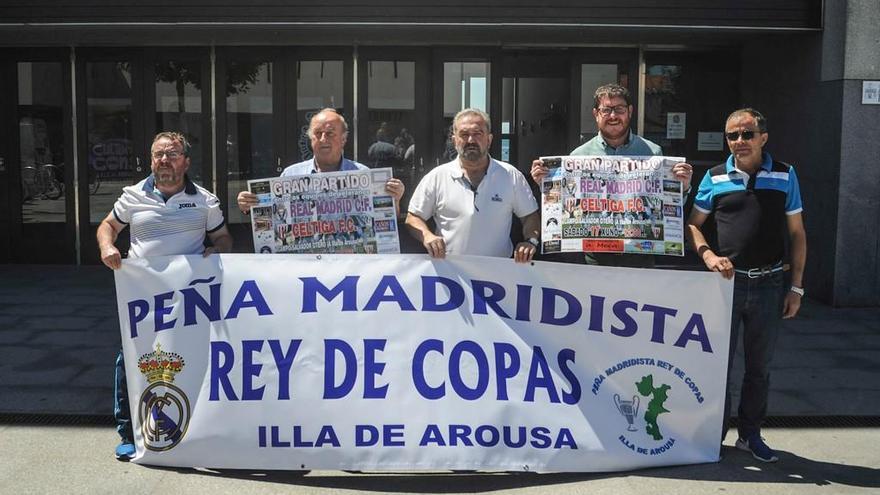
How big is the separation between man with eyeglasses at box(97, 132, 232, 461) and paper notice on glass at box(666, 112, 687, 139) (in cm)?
802

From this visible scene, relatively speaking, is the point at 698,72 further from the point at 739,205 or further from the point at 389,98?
the point at 739,205

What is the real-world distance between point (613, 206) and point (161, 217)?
2458mm

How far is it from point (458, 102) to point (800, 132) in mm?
4114

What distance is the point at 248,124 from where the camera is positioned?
11477 millimetres

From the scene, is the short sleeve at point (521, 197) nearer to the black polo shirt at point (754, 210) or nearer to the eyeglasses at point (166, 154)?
the black polo shirt at point (754, 210)

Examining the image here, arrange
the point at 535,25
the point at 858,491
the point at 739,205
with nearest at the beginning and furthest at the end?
the point at 858,491 → the point at 739,205 → the point at 535,25

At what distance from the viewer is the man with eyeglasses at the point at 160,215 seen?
15.4ft

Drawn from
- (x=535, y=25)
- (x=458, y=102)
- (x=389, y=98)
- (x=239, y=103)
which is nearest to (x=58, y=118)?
(x=239, y=103)

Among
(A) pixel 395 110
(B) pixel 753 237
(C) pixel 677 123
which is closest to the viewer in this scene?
(B) pixel 753 237

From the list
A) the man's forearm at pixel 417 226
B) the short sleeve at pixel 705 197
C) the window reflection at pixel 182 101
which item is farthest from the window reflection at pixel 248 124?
the short sleeve at pixel 705 197

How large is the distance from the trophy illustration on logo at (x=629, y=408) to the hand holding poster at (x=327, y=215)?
4.73 feet

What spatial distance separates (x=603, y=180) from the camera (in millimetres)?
4766

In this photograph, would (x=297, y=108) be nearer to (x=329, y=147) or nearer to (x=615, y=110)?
(x=329, y=147)

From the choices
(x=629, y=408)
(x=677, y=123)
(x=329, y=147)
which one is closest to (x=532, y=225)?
(x=629, y=408)
